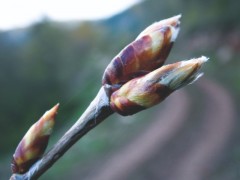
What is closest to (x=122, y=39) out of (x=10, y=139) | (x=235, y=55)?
(x=235, y=55)

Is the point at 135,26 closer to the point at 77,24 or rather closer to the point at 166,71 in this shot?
the point at 77,24

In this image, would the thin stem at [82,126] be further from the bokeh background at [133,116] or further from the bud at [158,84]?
the bokeh background at [133,116]

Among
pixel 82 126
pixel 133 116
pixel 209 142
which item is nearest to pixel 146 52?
pixel 82 126

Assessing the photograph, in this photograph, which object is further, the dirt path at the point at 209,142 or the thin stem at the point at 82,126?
the dirt path at the point at 209,142

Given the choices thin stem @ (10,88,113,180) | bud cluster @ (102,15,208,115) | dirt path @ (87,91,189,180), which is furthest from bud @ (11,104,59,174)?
dirt path @ (87,91,189,180)

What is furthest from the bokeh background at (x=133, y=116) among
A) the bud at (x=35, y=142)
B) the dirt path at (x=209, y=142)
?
the bud at (x=35, y=142)

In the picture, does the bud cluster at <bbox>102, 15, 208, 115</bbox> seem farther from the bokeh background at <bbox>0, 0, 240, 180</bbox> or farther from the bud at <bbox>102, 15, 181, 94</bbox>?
the bokeh background at <bbox>0, 0, 240, 180</bbox>

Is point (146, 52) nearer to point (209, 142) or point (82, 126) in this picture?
point (82, 126)

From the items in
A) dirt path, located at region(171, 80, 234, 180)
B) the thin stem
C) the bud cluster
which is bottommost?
dirt path, located at region(171, 80, 234, 180)
